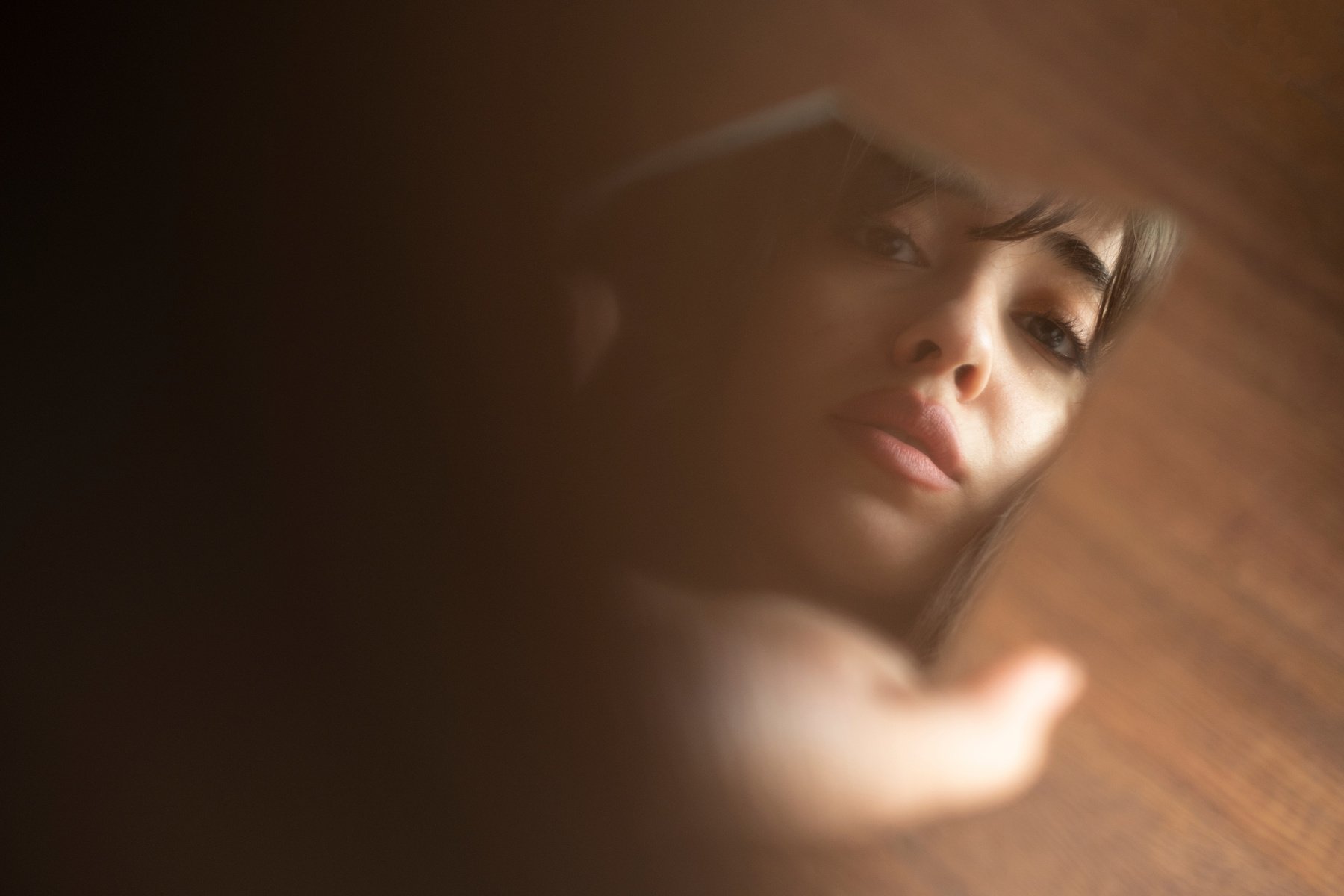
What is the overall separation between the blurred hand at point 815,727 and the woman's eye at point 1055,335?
159 millimetres

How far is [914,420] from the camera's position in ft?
1.39

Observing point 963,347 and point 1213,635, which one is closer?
point 963,347

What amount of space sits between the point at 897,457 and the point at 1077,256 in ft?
0.36

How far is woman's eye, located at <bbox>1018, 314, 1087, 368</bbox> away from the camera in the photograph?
41cm

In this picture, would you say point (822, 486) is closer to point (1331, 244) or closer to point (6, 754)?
point (1331, 244)

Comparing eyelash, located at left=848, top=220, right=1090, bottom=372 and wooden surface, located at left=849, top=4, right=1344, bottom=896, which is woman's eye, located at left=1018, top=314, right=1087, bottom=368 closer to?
eyelash, located at left=848, top=220, right=1090, bottom=372

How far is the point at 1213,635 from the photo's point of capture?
526 millimetres

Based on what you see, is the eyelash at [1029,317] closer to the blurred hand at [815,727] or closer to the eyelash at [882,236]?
the eyelash at [882,236]

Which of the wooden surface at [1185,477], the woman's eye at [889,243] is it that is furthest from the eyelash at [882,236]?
the wooden surface at [1185,477]

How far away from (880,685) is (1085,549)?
0.14 meters

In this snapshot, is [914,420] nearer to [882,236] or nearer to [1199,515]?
[882,236]

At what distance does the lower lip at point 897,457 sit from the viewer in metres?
0.43

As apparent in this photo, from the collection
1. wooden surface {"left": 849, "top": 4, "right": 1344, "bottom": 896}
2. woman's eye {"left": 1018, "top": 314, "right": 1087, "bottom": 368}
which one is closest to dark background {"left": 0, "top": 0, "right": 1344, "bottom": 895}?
wooden surface {"left": 849, "top": 4, "right": 1344, "bottom": 896}

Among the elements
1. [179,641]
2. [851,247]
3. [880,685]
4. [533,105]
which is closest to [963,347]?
[851,247]
